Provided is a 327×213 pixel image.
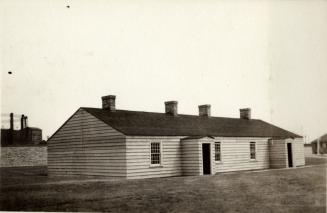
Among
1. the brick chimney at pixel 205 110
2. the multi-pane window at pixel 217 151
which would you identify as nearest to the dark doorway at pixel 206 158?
the multi-pane window at pixel 217 151

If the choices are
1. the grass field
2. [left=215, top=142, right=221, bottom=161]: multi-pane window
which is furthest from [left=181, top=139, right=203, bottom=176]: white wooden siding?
the grass field

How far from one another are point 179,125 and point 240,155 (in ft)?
16.6

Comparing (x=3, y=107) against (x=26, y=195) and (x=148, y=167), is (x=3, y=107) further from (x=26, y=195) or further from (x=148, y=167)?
(x=148, y=167)

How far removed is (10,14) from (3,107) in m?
4.87

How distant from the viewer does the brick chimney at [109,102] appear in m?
27.3

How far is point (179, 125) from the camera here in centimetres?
2816

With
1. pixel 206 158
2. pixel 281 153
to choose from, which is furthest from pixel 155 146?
pixel 281 153

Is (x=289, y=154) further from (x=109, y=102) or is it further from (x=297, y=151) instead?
(x=109, y=102)

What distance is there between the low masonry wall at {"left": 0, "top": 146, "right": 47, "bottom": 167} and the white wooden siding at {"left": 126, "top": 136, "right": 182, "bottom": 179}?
25054 mm

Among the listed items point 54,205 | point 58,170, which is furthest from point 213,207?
point 58,170

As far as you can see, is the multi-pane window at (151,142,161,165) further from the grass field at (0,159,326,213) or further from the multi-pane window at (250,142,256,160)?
the multi-pane window at (250,142,256,160)

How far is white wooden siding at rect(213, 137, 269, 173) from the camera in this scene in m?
28.1

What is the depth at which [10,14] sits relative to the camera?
61.6 ft

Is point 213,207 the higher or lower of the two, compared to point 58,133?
lower
